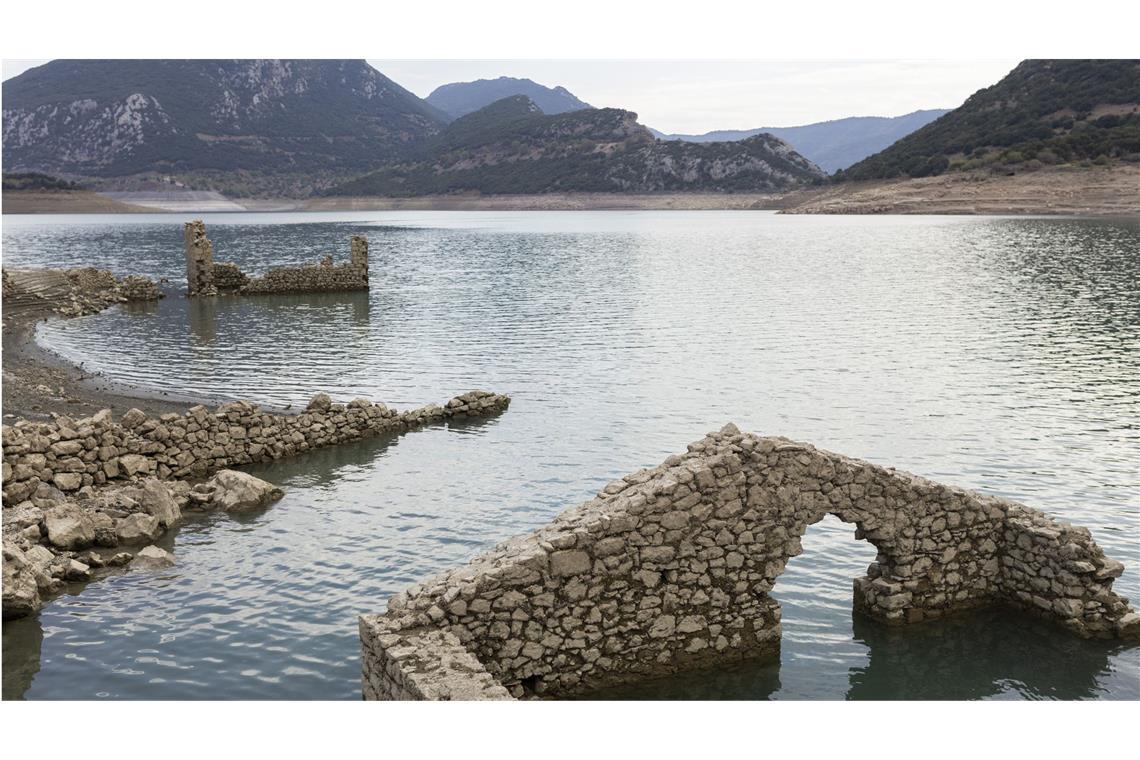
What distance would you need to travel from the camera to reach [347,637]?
46.0 feet

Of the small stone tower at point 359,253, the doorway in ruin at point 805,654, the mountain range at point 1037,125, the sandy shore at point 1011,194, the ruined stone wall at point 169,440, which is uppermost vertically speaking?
the mountain range at point 1037,125

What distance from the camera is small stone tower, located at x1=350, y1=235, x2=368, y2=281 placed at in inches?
2384

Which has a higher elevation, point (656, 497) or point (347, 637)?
point (656, 497)

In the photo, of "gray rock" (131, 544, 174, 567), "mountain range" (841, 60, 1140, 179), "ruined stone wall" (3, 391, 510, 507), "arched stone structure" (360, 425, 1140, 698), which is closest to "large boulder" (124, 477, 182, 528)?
"gray rock" (131, 544, 174, 567)

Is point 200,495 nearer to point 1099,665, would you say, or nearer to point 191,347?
point 1099,665

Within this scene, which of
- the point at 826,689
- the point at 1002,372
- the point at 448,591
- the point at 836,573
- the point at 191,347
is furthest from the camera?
the point at 191,347

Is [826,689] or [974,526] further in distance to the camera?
[974,526]

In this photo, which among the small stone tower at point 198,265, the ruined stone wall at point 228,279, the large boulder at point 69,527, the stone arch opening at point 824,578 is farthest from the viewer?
the ruined stone wall at point 228,279

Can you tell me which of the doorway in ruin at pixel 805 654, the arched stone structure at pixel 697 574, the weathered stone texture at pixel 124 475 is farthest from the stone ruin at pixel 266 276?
the arched stone structure at pixel 697 574

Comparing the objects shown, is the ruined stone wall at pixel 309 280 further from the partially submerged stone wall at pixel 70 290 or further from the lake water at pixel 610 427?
the partially submerged stone wall at pixel 70 290

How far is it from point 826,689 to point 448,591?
5.00m

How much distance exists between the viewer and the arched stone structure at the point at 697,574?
37.7ft

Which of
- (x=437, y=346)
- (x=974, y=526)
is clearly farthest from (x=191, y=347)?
(x=974, y=526)

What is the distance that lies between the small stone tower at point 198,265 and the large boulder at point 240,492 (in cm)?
4117
